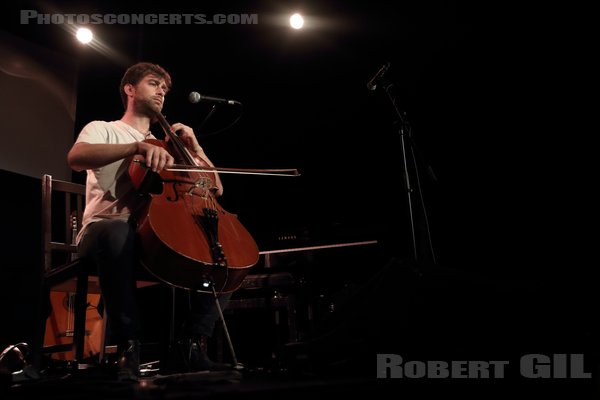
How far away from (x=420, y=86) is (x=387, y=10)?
0.70 metres

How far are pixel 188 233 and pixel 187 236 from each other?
17 millimetres

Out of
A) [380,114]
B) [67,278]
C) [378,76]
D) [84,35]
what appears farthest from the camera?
[380,114]

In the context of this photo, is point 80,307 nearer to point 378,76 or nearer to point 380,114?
point 378,76

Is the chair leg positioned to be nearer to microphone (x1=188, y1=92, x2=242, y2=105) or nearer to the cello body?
the cello body

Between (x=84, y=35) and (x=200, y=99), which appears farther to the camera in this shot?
(x=84, y=35)

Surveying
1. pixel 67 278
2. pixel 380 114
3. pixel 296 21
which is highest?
pixel 296 21

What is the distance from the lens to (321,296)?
352cm

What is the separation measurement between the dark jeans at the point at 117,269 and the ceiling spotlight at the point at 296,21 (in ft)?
8.22

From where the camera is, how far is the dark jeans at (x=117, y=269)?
1.99 m

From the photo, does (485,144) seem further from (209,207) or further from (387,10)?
(209,207)

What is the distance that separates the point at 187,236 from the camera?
81.4 inches

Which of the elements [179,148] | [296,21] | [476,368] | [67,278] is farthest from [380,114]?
[476,368]

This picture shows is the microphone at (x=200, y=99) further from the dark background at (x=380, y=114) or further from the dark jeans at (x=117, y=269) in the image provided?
the dark jeans at (x=117, y=269)

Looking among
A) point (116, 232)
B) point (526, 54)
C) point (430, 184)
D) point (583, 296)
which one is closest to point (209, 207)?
point (116, 232)
